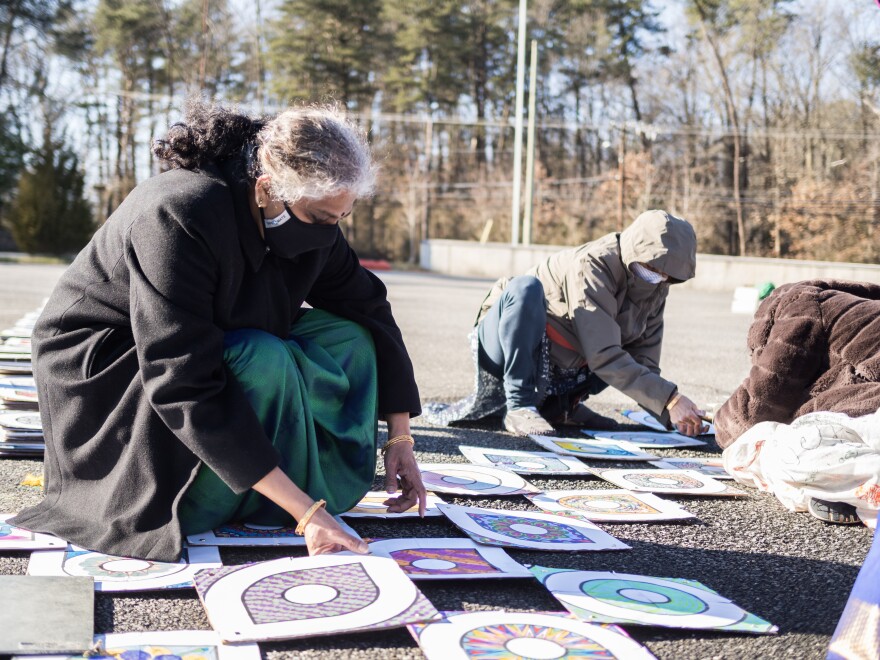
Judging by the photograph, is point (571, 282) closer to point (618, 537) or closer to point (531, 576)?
point (618, 537)

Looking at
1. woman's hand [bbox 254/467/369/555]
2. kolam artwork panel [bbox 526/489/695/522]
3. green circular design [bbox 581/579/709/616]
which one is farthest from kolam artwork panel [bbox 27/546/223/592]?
kolam artwork panel [bbox 526/489/695/522]

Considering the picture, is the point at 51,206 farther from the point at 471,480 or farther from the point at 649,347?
the point at 471,480

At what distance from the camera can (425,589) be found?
6.67 feet

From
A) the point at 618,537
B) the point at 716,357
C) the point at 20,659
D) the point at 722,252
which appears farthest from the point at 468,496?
the point at 722,252

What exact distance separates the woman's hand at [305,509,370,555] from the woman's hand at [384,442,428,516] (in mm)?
→ 409

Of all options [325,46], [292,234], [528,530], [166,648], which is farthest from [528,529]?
[325,46]

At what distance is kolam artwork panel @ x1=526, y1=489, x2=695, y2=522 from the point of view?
273 cm

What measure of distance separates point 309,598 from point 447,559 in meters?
0.45

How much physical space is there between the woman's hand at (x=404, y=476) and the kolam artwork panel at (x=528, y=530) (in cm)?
16

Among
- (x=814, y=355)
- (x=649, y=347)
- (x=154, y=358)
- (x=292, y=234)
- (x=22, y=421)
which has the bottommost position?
(x=22, y=421)

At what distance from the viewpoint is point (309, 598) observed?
6.04 ft

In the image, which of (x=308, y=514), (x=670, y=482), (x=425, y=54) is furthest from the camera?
(x=425, y=54)

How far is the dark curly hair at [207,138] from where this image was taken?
86.0 inches

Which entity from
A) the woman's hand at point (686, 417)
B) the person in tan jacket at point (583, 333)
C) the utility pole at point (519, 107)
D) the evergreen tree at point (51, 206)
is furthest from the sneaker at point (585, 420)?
the evergreen tree at point (51, 206)
